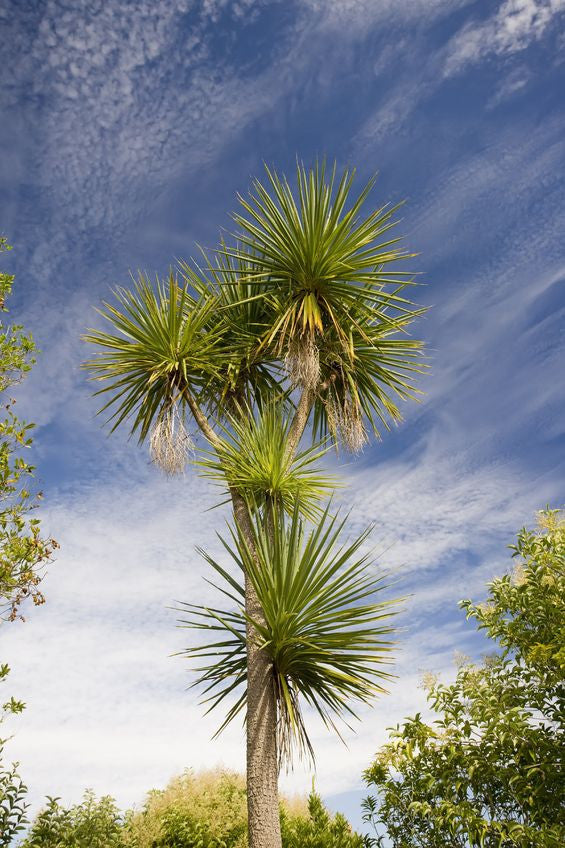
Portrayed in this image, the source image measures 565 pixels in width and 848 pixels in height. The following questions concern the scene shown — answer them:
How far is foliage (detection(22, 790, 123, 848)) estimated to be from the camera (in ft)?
18.0

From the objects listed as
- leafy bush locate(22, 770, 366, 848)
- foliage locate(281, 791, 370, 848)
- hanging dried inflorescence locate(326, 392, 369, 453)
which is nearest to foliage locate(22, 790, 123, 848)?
leafy bush locate(22, 770, 366, 848)

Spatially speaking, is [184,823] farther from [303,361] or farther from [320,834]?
[303,361]

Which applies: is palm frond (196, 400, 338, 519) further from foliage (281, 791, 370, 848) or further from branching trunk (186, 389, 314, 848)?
foliage (281, 791, 370, 848)

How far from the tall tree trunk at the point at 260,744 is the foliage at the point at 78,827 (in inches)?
73.9

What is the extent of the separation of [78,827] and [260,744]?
2.14 m

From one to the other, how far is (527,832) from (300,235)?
16.3 feet

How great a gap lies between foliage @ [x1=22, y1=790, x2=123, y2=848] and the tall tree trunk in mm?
1878

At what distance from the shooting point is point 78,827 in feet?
18.5

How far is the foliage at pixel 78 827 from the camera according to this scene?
548 cm

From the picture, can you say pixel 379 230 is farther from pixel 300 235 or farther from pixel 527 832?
pixel 527 832

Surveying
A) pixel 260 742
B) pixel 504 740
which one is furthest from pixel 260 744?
pixel 504 740

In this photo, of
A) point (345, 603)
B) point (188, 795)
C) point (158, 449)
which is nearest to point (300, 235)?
point (158, 449)

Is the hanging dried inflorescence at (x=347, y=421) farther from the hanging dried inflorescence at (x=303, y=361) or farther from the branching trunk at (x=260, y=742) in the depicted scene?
the branching trunk at (x=260, y=742)

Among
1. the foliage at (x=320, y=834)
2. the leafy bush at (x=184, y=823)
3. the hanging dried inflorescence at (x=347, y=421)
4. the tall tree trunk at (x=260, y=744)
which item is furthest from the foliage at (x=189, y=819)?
the hanging dried inflorescence at (x=347, y=421)
